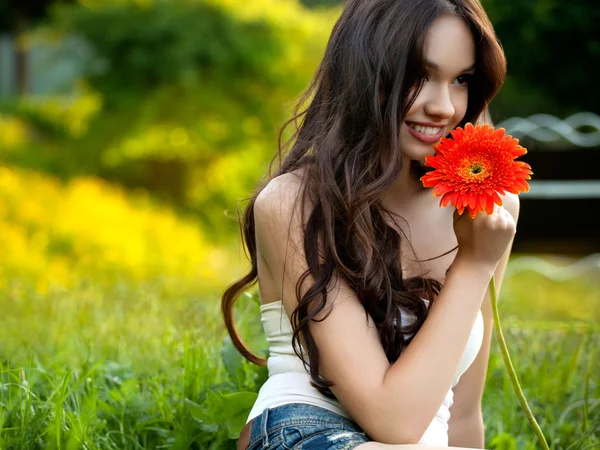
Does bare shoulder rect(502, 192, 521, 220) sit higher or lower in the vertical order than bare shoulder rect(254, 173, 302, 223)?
lower

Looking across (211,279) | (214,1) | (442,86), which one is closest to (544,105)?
(214,1)

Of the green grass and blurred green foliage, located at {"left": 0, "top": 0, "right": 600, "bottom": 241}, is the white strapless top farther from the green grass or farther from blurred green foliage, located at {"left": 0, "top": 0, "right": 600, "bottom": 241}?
blurred green foliage, located at {"left": 0, "top": 0, "right": 600, "bottom": 241}

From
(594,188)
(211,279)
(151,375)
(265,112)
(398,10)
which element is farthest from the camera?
(265,112)

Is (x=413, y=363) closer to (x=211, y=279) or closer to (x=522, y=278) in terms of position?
(x=211, y=279)

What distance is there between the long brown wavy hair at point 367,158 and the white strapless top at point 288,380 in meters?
0.03

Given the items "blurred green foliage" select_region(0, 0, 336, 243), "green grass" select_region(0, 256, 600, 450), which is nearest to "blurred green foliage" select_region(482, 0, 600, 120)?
"green grass" select_region(0, 256, 600, 450)

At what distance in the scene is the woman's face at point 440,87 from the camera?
1.90 metres

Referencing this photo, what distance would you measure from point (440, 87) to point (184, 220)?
6663 millimetres

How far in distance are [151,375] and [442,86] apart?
50.3 inches

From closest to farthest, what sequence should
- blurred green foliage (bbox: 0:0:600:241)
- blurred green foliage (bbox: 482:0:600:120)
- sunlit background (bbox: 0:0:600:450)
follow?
sunlit background (bbox: 0:0:600:450), blurred green foliage (bbox: 482:0:600:120), blurred green foliage (bbox: 0:0:600:241)

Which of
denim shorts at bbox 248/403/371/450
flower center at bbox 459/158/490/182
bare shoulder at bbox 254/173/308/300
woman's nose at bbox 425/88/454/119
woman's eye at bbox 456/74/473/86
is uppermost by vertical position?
woman's eye at bbox 456/74/473/86

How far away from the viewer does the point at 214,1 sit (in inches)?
333

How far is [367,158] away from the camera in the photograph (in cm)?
195

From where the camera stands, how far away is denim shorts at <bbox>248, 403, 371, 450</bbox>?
174 cm
